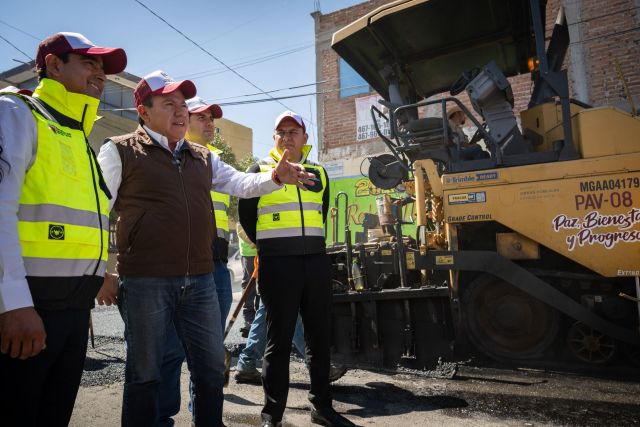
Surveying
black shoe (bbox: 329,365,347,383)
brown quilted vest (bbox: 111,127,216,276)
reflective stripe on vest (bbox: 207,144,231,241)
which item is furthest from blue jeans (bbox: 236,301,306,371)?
brown quilted vest (bbox: 111,127,216,276)

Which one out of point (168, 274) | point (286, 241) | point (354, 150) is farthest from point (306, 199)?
point (354, 150)

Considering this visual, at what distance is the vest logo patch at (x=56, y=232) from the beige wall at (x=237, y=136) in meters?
31.4

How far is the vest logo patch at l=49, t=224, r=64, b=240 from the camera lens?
158cm

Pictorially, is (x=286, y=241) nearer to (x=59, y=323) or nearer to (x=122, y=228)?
(x=122, y=228)

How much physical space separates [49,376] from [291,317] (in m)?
1.45

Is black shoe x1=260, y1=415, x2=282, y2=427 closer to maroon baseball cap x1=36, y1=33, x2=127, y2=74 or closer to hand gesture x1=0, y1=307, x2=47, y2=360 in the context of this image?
hand gesture x1=0, y1=307, x2=47, y2=360

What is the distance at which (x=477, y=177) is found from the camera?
4.14 metres

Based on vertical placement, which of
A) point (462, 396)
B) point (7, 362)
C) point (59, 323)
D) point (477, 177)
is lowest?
point (462, 396)

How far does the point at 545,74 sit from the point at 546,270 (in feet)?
5.94

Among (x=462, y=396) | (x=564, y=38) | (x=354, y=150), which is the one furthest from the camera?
(x=354, y=150)

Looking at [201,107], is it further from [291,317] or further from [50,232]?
[50,232]

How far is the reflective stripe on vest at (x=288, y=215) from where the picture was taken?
9.58 ft

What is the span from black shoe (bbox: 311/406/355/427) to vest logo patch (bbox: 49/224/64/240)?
2052mm

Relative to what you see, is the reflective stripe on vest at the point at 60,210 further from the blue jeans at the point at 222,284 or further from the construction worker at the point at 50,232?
the blue jeans at the point at 222,284
